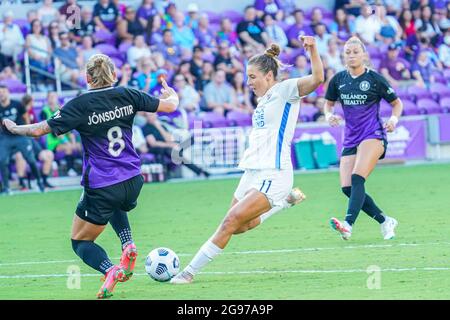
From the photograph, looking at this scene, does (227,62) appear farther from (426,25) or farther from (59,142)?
(426,25)

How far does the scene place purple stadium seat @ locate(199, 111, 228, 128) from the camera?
77.4 feet

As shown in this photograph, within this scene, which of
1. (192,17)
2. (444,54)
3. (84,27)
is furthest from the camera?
(444,54)

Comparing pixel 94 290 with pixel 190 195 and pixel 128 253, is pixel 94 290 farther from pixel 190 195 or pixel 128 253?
pixel 190 195

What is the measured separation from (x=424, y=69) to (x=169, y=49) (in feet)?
23.6

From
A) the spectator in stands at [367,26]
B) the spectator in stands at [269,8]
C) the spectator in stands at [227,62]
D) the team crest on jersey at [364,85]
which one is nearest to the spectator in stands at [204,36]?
the spectator in stands at [227,62]

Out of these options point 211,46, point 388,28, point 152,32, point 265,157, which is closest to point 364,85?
point 265,157

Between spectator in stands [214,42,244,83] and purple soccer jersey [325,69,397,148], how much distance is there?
1231 centimetres

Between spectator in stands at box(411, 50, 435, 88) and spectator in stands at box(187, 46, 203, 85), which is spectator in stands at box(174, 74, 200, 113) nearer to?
spectator in stands at box(187, 46, 203, 85)

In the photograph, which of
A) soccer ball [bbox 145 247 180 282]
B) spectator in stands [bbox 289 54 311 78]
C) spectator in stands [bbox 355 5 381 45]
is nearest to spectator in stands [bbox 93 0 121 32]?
spectator in stands [bbox 289 54 311 78]

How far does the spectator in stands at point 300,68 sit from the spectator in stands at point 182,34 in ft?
8.21

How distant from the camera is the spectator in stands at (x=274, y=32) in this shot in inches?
1039

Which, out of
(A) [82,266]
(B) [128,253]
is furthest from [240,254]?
(B) [128,253]

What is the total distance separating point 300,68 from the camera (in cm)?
2556

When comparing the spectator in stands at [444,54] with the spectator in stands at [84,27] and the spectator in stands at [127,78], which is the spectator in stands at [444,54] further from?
the spectator in stands at [84,27]
